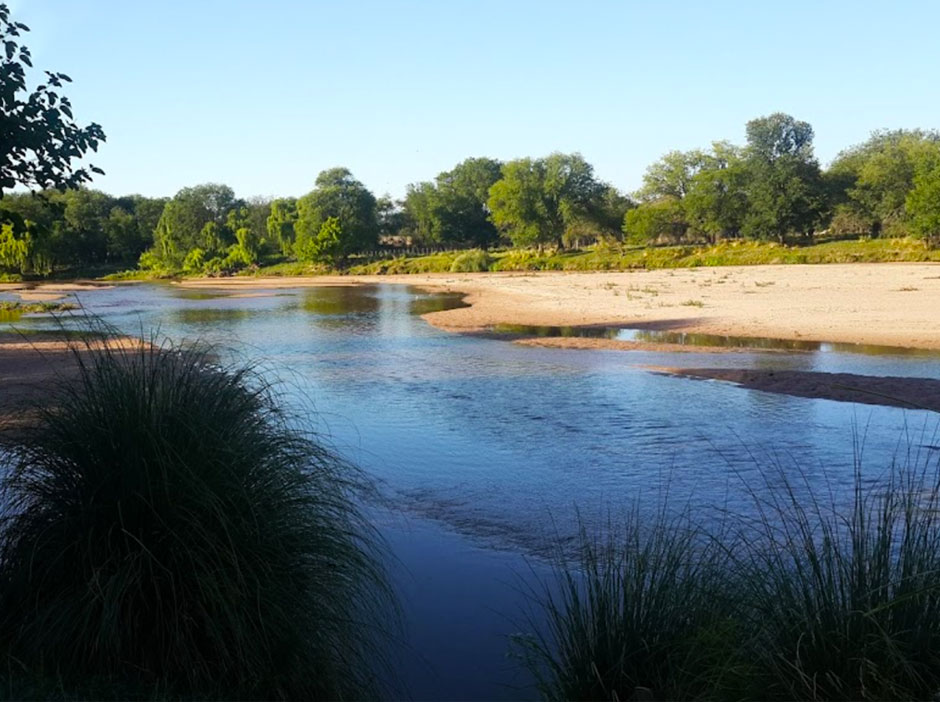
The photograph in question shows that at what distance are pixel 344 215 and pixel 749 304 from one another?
93383 mm

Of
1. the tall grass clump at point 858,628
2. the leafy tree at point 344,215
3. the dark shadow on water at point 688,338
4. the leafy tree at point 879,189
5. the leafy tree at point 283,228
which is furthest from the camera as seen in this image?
the leafy tree at point 283,228

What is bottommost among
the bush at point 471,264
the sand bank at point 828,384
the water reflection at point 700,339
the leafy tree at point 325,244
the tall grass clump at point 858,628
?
the water reflection at point 700,339

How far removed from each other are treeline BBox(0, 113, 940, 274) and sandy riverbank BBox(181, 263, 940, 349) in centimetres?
2860

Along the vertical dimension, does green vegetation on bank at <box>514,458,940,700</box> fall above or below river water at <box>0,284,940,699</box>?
above

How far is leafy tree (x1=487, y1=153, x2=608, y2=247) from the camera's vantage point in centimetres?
11438

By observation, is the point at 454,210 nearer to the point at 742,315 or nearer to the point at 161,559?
the point at 742,315

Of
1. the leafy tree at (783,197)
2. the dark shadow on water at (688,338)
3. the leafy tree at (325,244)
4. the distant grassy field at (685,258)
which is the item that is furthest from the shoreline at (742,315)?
the leafy tree at (325,244)

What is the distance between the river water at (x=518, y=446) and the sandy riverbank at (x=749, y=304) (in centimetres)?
309

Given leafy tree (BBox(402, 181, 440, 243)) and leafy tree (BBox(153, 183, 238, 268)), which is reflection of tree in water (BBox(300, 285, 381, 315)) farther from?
leafy tree (BBox(153, 183, 238, 268))

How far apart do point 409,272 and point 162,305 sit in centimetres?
4696

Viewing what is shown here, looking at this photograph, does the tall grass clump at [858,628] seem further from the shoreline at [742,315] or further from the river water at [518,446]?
the shoreline at [742,315]

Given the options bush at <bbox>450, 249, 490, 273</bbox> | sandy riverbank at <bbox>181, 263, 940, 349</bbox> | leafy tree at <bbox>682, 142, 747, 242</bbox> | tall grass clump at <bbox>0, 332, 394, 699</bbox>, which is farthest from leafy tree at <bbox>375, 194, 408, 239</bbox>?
tall grass clump at <bbox>0, 332, 394, 699</bbox>

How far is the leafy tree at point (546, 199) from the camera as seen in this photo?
375ft

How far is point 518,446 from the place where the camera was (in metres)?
14.7
